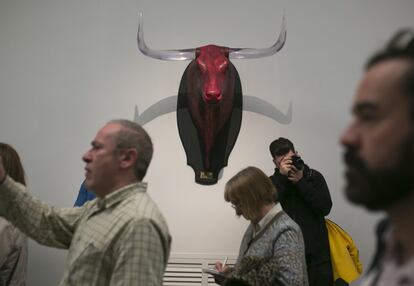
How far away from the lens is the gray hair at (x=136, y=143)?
1.38 meters

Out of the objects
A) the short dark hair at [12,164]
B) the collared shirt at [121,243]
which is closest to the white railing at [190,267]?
the short dark hair at [12,164]

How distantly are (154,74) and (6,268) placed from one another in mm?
1501

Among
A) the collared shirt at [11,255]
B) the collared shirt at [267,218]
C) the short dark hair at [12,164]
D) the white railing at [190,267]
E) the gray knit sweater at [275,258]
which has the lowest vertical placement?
the white railing at [190,267]

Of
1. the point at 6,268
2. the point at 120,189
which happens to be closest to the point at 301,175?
the point at 120,189

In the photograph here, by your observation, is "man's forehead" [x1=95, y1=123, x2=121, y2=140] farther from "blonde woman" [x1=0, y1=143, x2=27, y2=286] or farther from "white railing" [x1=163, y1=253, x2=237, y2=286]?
"white railing" [x1=163, y1=253, x2=237, y2=286]

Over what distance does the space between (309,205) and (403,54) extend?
1.74 meters

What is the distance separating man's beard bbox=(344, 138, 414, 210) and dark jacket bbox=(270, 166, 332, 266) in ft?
5.46

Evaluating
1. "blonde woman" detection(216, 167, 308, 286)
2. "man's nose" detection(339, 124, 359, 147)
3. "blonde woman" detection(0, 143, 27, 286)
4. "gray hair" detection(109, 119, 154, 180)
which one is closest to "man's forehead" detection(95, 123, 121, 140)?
"gray hair" detection(109, 119, 154, 180)

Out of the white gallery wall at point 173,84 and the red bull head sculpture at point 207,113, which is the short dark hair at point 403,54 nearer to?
the red bull head sculpture at point 207,113

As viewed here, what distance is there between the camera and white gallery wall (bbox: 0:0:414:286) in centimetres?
301

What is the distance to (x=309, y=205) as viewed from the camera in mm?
2367

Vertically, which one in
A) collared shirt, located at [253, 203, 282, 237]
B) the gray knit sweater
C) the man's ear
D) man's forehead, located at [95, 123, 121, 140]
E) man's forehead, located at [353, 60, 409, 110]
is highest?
man's forehead, located at [353, 60, 409, 110]

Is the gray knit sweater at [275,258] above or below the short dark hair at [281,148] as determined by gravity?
below

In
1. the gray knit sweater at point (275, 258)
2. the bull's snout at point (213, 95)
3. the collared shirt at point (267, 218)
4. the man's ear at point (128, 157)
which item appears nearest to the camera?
the man's ear at point (128, 157)
